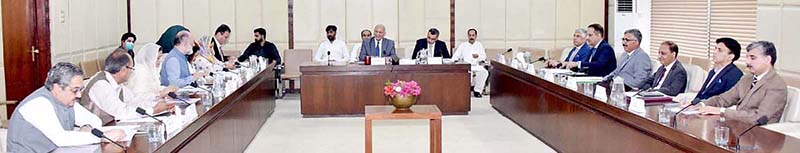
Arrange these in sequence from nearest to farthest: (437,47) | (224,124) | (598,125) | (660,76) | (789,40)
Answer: (598,125) → (224,124) → (660,76) → (789,40) → (437,47)

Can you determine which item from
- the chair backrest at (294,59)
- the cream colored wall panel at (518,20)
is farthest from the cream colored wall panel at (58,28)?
the cream colored wall panel at (518,20)

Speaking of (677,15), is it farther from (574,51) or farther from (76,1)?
(76,1)

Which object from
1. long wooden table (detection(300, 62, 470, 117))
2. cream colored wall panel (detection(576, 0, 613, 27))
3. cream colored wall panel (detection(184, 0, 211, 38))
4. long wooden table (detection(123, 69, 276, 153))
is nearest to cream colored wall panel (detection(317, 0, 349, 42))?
cream colored wall panel (detection(184, 0, 211, 38))

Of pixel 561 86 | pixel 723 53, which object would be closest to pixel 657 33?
pixel 561 86

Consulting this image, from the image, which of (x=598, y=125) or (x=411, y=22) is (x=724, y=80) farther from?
(x=411, y=22)

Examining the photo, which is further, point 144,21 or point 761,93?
point 144,21

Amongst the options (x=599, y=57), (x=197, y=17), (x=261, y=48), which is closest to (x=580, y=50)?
(x=599, y=57)

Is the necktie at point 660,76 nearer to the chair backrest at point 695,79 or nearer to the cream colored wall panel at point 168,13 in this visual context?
the chair backrest at point 695,79

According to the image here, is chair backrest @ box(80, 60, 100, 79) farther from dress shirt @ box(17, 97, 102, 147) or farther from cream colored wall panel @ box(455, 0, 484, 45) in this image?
dress shirt @ box(17, 97, 102, 147)

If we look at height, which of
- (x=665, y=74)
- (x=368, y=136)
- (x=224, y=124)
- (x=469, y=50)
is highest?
(x=469, y=50)

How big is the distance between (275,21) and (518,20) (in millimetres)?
3357

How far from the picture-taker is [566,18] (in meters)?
12.2

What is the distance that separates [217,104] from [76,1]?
4293mm

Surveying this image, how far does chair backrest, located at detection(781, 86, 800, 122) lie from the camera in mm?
4508
